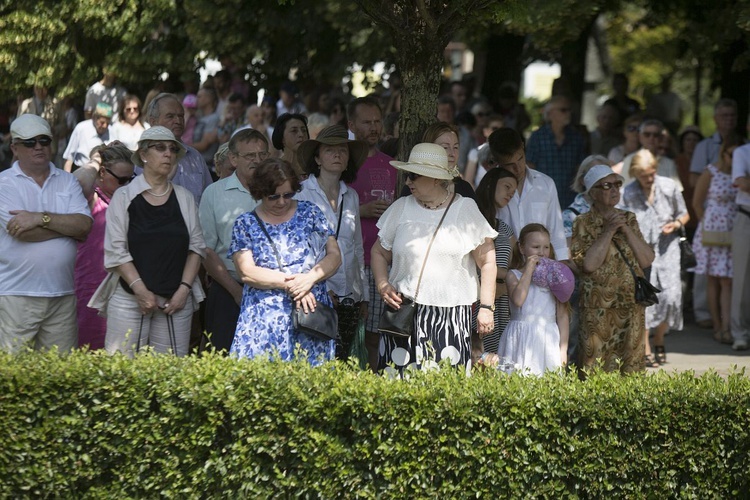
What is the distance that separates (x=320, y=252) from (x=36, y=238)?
1.98 metres

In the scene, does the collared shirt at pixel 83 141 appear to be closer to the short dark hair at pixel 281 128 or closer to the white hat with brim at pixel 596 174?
the short dark hair at pixel 281 128

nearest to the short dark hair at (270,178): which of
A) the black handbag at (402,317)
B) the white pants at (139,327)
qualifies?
the black handbag at (402,317)

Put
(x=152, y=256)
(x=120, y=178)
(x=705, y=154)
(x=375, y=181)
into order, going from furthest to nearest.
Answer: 1. (x=705, y=154)
2. (x=375, y=181)
3. (x=120, y=178)
4. (x=152, y=256)

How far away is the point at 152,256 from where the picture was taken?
7355 mm

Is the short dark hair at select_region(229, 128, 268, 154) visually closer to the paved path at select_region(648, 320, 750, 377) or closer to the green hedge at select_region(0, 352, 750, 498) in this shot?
the green hedge at select_region(0, 352, 750, 498)

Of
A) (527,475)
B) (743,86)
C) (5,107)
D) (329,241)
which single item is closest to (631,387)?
(527,475)

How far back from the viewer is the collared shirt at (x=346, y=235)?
793cm

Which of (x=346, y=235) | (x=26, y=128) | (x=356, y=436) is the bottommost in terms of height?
(x=356, y=436)

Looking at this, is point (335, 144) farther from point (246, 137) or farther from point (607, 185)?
point (607, 185)

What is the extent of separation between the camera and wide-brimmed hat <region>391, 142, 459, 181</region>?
7070 mm

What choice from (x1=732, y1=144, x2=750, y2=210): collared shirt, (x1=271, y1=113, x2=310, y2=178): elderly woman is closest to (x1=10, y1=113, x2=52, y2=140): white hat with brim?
(x1=271, y1=113, x2=310, y2=178): elderly woman

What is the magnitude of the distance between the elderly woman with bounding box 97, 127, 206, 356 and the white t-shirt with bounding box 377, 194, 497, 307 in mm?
1411

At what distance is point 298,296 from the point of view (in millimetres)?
6918

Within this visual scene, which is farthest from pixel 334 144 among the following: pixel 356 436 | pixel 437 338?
pixel 356 436
